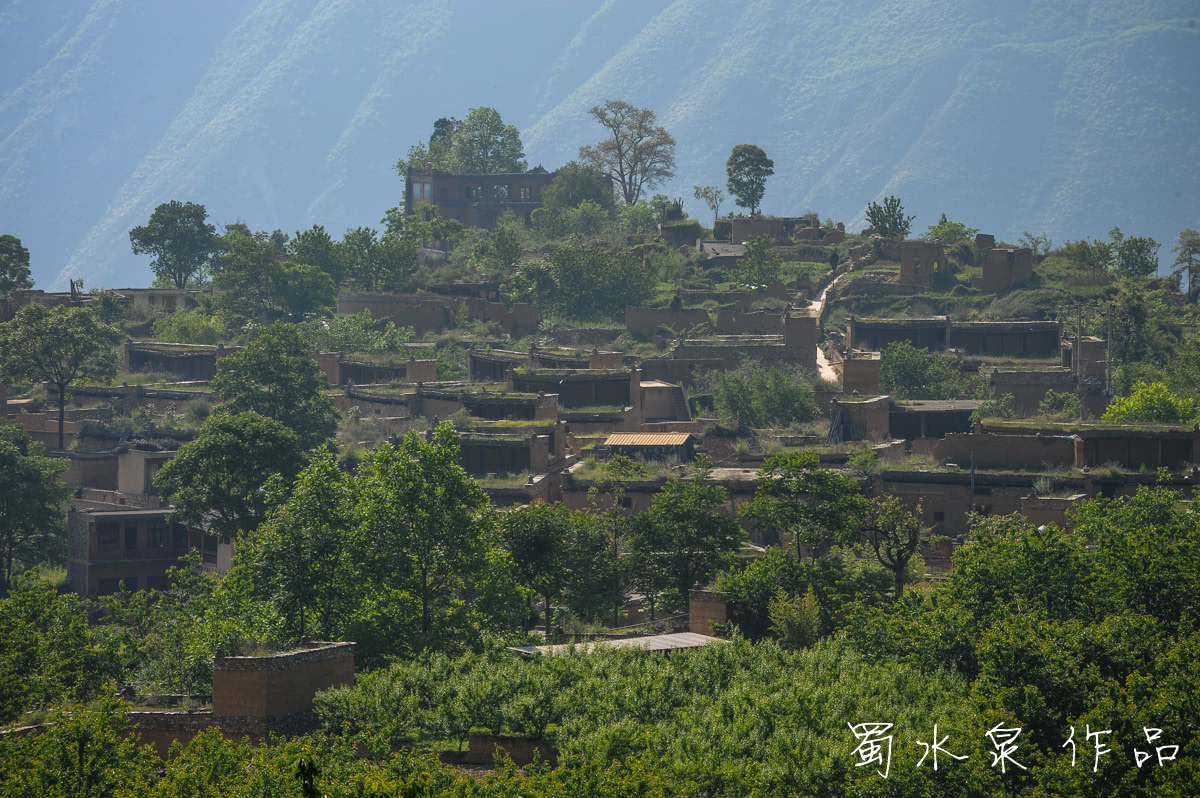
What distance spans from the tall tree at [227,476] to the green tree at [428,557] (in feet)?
44.8

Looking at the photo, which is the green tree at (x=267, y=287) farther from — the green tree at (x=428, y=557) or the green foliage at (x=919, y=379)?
the green tree at (x=428, y=557)

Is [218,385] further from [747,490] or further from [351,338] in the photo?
[747,490]

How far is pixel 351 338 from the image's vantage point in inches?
3403

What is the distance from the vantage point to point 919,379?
75.7 meters

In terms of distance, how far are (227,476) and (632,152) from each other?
59.9 meters

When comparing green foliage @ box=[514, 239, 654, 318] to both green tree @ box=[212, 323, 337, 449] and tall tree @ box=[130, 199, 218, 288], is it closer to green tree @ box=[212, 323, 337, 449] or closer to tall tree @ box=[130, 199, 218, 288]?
green tree @ box=[212, 323, 337, 449]

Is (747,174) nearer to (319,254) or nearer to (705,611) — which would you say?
(319,254)

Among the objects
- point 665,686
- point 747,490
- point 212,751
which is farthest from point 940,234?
point 212,751

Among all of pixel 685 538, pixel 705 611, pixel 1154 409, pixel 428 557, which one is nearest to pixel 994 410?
pixel 1154 409

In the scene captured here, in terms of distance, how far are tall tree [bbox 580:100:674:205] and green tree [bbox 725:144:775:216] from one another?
6.23 metres

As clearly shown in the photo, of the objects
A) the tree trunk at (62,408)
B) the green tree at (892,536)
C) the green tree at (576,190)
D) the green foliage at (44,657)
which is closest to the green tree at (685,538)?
the green tree at (892,536)

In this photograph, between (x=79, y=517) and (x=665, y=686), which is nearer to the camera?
(x=665, y=686)

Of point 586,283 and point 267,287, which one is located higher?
point 586,283

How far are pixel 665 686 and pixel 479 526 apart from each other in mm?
11727
